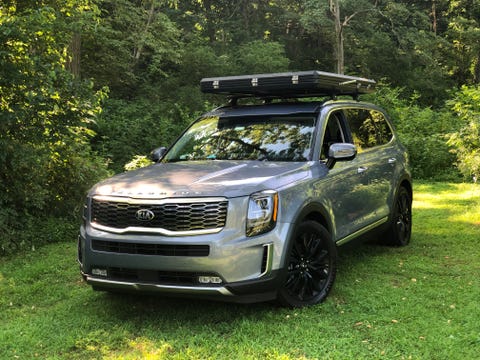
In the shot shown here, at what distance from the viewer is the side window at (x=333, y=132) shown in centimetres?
507

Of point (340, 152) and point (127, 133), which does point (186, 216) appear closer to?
point (340, 152)

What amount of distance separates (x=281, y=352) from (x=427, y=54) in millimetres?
30340

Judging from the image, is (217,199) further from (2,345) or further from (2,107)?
(2,107)

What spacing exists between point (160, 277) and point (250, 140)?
181 centimetres

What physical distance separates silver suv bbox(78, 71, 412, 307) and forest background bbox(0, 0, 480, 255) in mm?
2356

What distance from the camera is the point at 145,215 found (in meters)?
3.90

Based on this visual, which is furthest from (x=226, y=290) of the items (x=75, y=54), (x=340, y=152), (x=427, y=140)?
(x=427, y=140)

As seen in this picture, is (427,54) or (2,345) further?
(427,54)

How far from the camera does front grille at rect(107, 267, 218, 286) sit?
384 centimetres

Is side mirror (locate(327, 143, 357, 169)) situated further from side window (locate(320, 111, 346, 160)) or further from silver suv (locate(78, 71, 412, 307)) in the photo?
side window (locate(320, 111, 346, 160))

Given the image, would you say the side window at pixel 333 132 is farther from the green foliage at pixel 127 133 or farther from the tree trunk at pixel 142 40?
the tree trunk at pixel 142 40

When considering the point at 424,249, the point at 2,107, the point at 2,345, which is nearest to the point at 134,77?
the point at 2,107

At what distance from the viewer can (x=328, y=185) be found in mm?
4812

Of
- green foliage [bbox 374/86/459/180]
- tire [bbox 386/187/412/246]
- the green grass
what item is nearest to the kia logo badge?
the green grass
